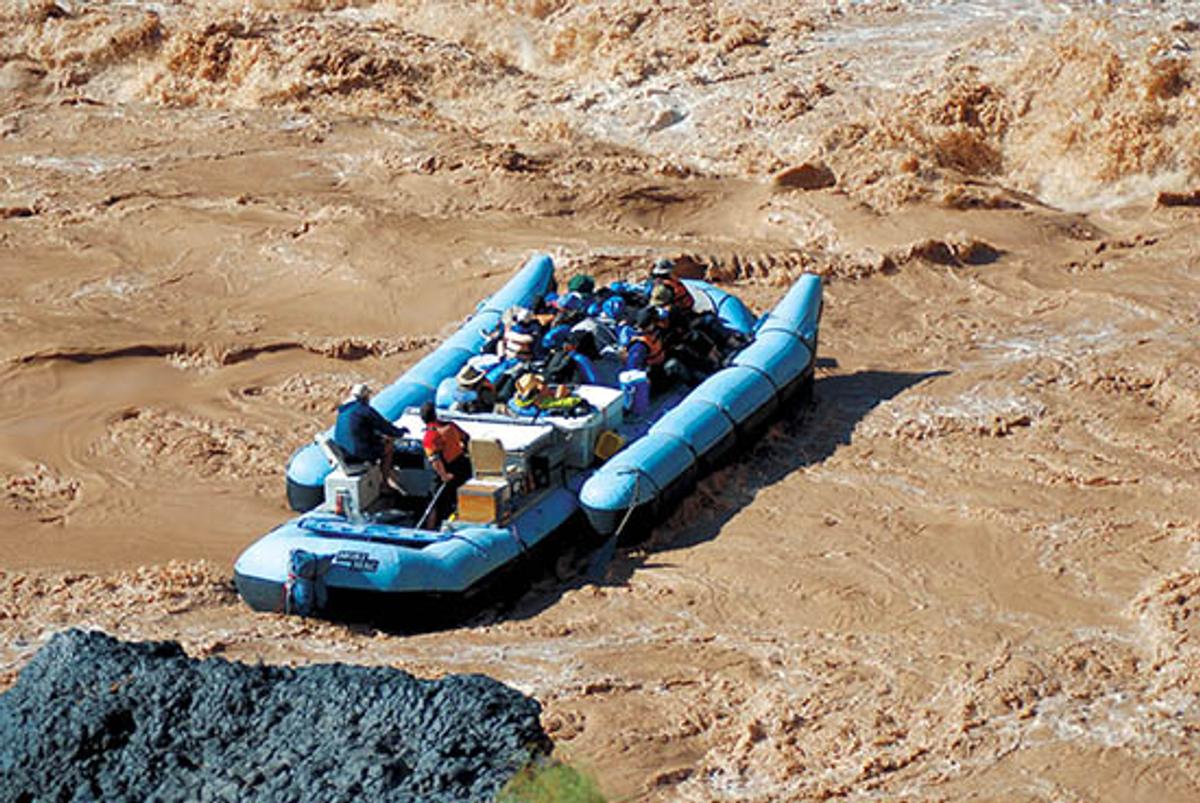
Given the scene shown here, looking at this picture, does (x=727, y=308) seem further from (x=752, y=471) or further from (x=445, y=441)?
(x=445, y=441)

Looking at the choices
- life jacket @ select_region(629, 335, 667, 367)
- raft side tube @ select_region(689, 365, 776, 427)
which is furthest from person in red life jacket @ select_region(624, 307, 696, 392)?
raft side tube @ select_region(689, 365, 776, 427)

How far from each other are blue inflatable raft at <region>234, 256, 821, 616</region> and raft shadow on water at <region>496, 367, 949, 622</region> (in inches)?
8.1

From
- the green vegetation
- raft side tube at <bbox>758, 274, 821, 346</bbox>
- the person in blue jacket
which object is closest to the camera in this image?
the green vegetation

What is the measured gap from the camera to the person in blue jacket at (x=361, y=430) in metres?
11.7

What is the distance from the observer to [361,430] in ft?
38.4

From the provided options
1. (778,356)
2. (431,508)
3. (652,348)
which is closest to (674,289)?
(652,348)

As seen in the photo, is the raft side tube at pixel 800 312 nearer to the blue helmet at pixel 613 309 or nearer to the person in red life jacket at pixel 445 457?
the blue helmet at pixel 613 309

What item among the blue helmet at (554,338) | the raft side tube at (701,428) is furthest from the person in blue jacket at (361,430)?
the raft side tube at (701,428)

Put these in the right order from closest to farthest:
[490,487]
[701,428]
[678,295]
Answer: [490,487] < [701,428] < [678,295]

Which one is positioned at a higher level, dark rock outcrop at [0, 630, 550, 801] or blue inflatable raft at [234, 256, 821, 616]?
dark rock outcrop at [0, 630, 550, 801]

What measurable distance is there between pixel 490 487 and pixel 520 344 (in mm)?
1901

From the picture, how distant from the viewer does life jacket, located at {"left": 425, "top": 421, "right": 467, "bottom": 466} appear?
11.8 metres

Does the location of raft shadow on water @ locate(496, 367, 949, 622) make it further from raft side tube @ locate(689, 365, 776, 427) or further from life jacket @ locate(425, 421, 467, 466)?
life jacket @ locate(425, 421, 467, 466)

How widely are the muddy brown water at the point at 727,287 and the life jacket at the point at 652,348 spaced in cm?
103
